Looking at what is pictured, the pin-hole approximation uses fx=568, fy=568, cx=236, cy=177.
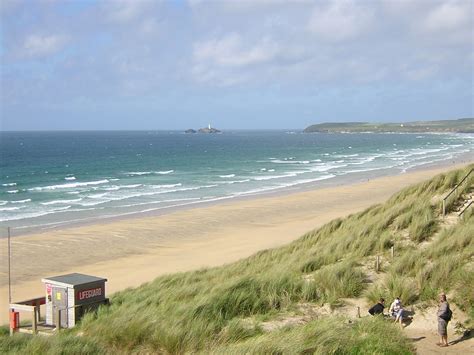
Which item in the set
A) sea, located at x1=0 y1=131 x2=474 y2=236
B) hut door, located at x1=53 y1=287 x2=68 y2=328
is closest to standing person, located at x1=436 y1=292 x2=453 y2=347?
hut door, located at x1=53 y1=287 x2=68 y2=328

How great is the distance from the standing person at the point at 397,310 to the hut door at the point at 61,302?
6285mm

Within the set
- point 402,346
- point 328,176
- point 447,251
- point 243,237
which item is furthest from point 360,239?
point 328,176

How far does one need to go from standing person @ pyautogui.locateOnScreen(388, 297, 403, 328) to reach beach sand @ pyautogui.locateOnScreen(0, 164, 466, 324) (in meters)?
10.8

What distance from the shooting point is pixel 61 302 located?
1149 cm

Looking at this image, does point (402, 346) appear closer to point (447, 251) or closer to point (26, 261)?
point (447, 251)

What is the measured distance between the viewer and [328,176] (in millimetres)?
57375

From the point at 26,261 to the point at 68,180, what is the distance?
113 feet

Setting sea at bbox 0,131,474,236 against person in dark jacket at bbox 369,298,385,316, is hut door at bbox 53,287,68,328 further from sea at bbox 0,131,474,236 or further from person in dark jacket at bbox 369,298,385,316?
sea at bbox 0,131,474,236

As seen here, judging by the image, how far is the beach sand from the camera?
21.2 meters

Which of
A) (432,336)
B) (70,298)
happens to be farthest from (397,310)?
(70,298)

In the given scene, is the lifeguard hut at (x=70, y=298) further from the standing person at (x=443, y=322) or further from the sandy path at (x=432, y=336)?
the standing person at (x=443, y=322)

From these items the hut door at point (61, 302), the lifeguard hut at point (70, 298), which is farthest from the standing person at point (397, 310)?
the hut door at point (61, 302)

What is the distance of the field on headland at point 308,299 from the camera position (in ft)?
24.8

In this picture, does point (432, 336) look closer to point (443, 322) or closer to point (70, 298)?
point (443, 322)
